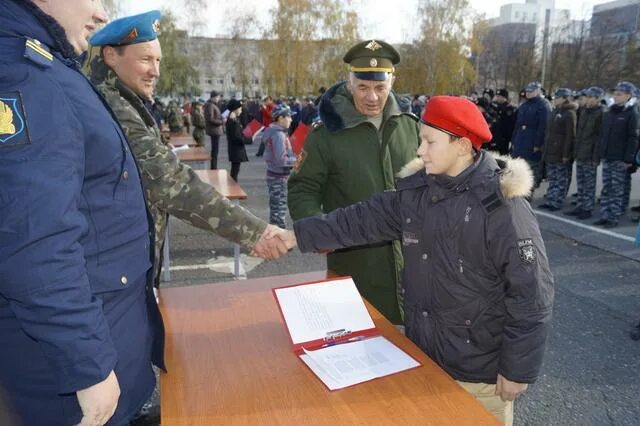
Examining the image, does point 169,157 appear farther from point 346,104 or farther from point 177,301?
point 346,104

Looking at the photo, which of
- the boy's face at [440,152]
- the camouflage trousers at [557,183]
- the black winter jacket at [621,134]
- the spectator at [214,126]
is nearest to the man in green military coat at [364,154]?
the boy's face at [440,152]

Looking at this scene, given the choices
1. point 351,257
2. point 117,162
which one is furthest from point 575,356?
point 117,162

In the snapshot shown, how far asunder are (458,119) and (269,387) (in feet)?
3.68

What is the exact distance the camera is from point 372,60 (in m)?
2.66

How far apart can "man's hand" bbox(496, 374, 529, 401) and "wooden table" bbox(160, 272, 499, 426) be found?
302mm

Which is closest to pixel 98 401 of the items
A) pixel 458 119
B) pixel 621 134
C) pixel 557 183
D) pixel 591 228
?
pixel 458 119

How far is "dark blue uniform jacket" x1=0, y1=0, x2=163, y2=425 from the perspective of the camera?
110cm

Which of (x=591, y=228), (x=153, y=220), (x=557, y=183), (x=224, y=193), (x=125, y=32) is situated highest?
(x=125, y=32)

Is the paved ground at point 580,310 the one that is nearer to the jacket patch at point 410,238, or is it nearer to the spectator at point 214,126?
the jacket patch at point 410,238

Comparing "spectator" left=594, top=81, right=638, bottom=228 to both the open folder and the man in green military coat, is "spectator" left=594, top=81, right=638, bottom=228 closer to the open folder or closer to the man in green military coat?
the man in green military coat

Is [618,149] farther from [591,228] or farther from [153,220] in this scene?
[153,220]

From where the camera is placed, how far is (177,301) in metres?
2.26

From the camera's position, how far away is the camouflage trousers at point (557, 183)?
8.61m

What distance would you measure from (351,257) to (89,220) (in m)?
1.57
